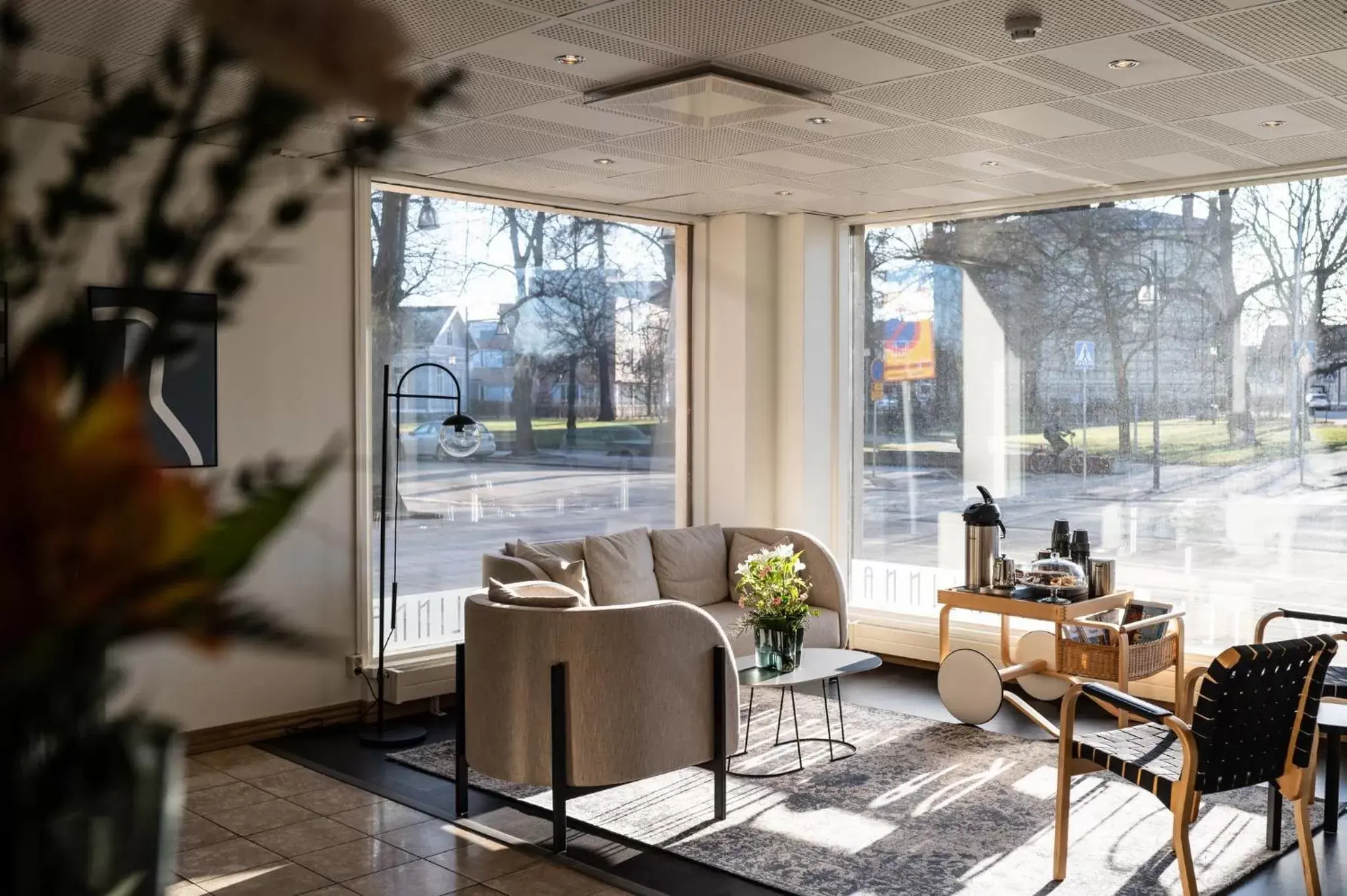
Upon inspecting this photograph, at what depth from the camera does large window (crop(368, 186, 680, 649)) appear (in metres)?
6.80

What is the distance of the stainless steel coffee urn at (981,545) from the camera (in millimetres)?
6375

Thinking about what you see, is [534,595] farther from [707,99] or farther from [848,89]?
[848,89]

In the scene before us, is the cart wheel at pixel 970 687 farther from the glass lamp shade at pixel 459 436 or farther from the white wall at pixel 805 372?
the glass lamp shade at pixel 459 436

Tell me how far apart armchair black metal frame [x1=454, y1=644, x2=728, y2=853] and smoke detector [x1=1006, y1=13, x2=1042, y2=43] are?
2384 millimetres

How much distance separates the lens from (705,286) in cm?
812

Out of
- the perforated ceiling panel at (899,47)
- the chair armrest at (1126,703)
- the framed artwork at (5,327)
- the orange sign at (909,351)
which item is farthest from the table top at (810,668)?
the framed artwork at (5,327)

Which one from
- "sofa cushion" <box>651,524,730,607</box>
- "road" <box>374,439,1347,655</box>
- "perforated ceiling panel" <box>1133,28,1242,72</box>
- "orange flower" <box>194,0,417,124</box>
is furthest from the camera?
"sofa cushion" <box>651,524,730,607</box>

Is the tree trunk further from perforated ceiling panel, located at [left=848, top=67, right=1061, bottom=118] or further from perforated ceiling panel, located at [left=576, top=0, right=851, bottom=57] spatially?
perforated ceiling panel, located at [left=576, top=0, right=851, bottom=57]

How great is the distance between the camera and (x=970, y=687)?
244 inches

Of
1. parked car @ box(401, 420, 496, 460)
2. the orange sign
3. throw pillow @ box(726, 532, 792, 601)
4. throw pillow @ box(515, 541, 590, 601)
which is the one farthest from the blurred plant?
the orange sign

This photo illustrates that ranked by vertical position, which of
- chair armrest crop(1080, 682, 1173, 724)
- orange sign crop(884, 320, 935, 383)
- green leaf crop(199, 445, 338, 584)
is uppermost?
orange sign crop(884, 320, 935, 383)

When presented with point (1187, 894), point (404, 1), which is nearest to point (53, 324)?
point (404, 1)

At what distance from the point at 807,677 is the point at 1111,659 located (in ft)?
5.06

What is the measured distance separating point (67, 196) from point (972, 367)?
763cm
